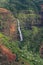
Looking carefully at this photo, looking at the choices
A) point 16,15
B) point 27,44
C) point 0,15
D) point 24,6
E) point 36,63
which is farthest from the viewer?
point 24,6

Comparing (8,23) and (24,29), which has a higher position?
(8,23)

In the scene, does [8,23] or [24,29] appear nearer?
[8,23]

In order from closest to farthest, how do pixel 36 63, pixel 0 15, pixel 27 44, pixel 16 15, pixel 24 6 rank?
pixel 36 63 → pixel 27 44 → pixel 0 15 → pixel 16 15 → pixel 24 6

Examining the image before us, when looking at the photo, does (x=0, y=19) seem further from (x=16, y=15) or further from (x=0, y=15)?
(x=16, y=15)

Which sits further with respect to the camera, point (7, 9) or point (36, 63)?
point (7, 9)

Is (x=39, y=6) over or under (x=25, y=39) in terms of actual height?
over

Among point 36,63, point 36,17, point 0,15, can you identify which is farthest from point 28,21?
point 36,63

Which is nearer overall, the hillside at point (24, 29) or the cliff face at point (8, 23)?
the hillside at point (24, 29)

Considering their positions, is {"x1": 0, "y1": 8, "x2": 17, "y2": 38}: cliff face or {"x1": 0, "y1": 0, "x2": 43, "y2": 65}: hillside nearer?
{"x1": 0, "y1": 0, "x2": 43, "y2": 65}: hillside
